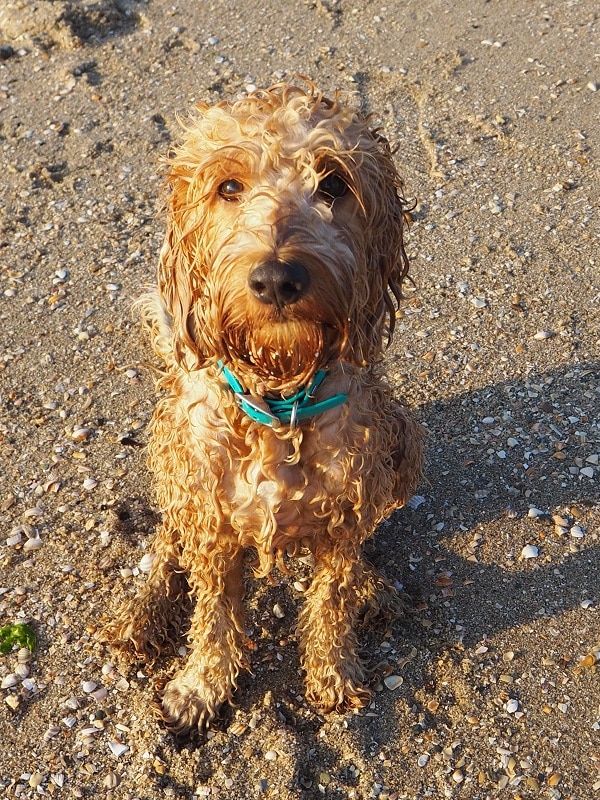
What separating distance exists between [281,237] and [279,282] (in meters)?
0.17

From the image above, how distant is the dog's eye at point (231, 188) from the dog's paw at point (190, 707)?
2.26 meters

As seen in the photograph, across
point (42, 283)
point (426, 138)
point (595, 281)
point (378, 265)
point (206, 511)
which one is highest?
point (378, 265)

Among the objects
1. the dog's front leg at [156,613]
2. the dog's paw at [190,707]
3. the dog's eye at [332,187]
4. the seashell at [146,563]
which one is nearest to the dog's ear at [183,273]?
the dog's eye at [332,187]

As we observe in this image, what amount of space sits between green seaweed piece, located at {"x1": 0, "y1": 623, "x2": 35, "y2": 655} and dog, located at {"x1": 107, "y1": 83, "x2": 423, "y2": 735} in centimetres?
44

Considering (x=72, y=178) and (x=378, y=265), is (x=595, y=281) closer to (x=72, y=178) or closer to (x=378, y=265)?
(x=378, y=265)

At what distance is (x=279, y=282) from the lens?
2682mm

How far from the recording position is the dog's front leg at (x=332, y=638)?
3900 millimetres

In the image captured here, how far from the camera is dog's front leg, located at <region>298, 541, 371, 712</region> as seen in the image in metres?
3.90

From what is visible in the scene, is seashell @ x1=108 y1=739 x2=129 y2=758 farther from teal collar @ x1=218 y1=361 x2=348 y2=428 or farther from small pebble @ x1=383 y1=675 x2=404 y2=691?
teal collar @ x1=218 y1=361 x2=348 y2=428

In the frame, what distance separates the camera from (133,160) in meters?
7.30

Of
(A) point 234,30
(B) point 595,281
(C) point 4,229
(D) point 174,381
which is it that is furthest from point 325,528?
(A) point 234,30

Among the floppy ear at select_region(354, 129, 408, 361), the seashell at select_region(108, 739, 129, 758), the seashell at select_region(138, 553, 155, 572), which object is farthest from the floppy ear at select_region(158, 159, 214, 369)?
the seashell at select_region(108, 739, 129, 758)

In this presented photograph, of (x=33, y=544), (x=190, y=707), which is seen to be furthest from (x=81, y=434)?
(x=190, y=707)

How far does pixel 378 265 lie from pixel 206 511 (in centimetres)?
118
